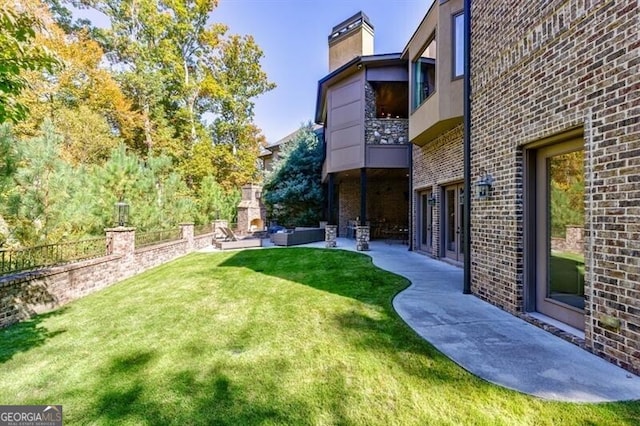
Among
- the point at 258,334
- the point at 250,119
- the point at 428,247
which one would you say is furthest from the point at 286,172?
the point at 258,334

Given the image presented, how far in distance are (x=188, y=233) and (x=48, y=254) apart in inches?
262

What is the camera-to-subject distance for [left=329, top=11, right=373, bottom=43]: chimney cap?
58.9ft

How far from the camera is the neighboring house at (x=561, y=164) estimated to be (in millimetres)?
3000

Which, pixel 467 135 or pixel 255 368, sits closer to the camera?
pixel 255 368

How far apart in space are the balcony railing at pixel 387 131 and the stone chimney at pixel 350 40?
7.61m

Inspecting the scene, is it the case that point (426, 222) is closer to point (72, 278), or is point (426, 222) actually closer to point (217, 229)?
point (72, 278)

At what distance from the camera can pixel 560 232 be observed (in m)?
4.16

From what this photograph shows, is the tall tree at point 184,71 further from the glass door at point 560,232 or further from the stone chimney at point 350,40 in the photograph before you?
the glass door at point 560,232

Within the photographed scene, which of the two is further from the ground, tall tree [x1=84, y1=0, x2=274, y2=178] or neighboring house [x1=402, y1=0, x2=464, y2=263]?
tall tree [x1=84, y1=0, x2=274, y2=178]

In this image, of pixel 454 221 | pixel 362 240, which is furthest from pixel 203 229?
pixel 454 221

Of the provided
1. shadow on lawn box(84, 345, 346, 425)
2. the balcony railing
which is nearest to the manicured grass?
shadow on lawn box(84, 345, 346, 425)

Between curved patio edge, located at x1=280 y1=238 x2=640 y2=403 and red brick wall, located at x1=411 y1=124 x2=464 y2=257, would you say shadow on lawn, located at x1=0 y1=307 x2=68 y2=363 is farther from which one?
red brick wall, located at x1=411 y1=124 x2=464 y2=257

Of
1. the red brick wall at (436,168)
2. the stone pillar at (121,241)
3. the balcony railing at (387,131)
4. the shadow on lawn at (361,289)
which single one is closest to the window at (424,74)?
the red brick wall at (436,168)

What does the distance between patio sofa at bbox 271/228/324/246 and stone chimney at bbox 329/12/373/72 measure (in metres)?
10.9
